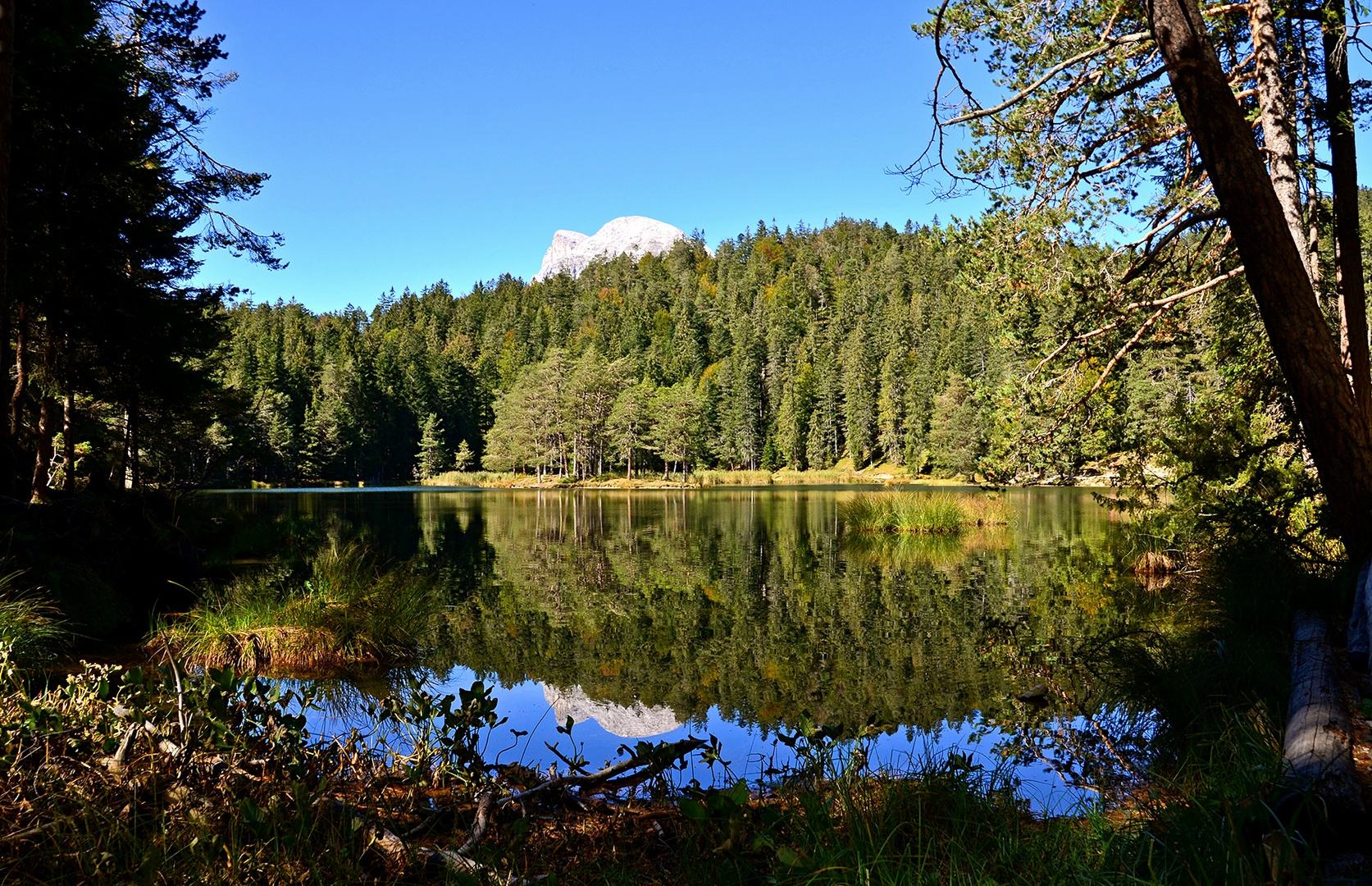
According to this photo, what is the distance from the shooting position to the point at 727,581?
37.6 feet

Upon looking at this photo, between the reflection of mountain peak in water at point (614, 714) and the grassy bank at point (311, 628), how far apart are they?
1.66 meters

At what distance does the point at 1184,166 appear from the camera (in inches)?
308

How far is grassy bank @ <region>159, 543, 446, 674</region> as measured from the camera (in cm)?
628

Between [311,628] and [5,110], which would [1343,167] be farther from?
[5,110]

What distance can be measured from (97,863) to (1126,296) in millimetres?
7731

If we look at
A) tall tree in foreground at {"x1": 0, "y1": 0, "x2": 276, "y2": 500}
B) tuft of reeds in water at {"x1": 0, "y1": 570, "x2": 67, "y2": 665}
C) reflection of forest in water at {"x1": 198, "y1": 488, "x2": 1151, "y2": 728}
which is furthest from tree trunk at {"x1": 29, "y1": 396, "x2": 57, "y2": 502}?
tuft of reeds in water at {"x1": 0, "y1": 570, "x2": 67, "y2": 665}

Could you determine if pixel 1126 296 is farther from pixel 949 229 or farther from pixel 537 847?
pixel 537 847

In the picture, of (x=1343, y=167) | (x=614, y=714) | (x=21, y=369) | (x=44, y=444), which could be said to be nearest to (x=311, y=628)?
(x=614, y=714)

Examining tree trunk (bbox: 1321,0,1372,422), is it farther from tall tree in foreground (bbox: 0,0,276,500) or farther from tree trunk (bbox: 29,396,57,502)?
tree trunk (bbox: 29,396,57,502)

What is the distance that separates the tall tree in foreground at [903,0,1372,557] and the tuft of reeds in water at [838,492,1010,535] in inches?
435

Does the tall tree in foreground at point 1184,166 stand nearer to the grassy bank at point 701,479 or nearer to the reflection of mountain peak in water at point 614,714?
the reflection of mountain peak in water at point 614,714

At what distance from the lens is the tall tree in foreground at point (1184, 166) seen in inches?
163

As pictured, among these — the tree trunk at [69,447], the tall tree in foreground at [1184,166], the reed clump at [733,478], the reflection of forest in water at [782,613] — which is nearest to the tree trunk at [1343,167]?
the tall tree in foreground at [1184,166]

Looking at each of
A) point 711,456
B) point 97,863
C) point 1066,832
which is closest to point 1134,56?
point 1066,832
